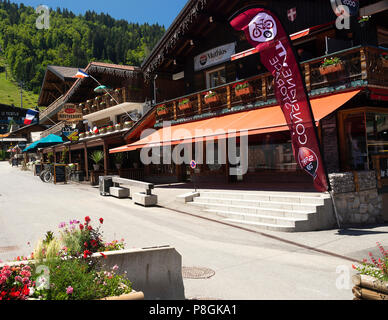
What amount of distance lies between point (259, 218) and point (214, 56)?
1113cm

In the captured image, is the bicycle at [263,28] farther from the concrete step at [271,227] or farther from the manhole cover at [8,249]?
the manhole cover at [8,249]

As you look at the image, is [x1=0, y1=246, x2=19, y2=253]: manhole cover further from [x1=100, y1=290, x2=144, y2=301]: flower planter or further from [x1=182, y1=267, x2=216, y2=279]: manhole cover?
[x1=100, y1=290, x2=144, y2=301]: flower planter

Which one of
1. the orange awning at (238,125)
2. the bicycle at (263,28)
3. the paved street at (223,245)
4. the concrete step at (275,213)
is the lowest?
the paved street at (223,245)

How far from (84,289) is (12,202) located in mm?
13525

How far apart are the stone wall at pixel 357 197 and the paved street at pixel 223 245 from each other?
80 centimetres

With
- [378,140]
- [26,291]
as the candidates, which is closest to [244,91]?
[378,140]

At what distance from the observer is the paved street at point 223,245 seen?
5.95 metres

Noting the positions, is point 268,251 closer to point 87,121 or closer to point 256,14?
point 256,14

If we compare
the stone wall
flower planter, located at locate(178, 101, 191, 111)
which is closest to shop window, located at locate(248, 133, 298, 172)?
the stone wall

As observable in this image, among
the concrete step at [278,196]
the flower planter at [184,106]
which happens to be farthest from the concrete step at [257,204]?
the flower planter at [184,106]

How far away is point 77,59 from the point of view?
12681 cm

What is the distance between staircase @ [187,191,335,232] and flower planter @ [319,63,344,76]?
4393 mm

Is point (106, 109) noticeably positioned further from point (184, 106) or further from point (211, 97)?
point (211, 97)
